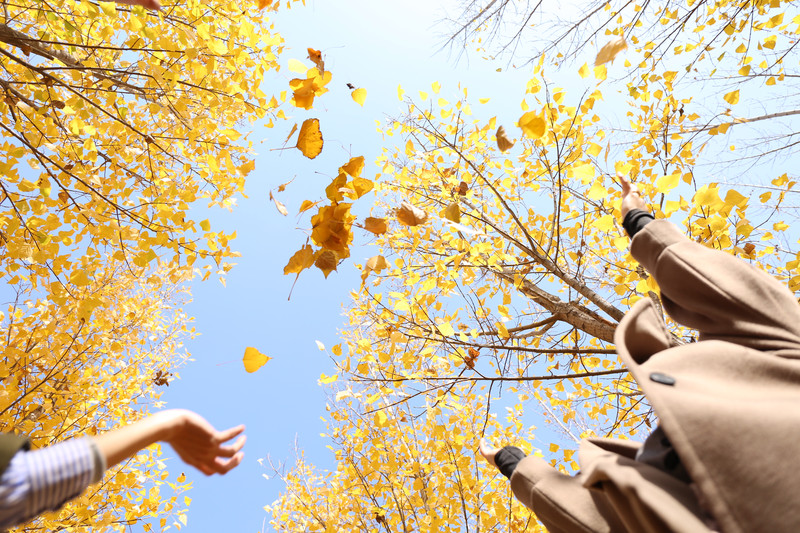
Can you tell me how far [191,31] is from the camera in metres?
2.38

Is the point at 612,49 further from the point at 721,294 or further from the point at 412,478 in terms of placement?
the point at 412,478

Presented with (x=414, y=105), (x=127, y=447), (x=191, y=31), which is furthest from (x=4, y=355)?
(x=414, y=105)

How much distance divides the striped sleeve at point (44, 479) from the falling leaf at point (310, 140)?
127 cm

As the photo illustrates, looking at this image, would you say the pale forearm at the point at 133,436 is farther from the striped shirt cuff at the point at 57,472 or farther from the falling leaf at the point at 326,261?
the falling leaf at the point at 326,261

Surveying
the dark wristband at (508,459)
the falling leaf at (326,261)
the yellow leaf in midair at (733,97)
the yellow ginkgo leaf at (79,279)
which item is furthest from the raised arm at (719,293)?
the yellow ginkgo leaf at (79,279)

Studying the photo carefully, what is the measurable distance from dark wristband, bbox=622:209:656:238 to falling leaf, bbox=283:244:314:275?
132 centimetres

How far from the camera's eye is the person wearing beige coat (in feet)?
2.40

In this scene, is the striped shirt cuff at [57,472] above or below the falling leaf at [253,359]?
below

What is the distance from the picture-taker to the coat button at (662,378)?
91cm

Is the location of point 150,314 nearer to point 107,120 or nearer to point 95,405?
point 95,405

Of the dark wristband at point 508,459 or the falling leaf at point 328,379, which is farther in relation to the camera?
the falling leaf at point 328,379

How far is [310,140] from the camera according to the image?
5.40ft

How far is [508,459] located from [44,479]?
1318mm

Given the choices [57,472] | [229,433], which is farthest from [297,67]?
[57,472]
